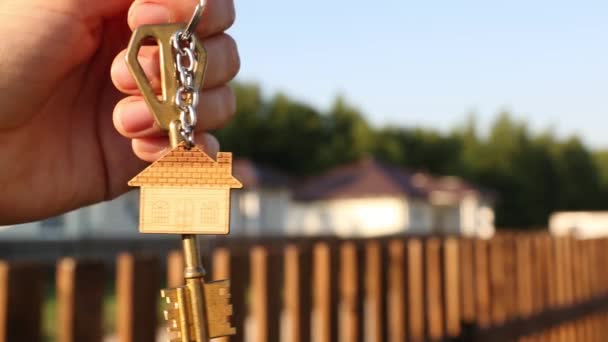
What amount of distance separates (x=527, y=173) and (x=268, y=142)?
17.7 m

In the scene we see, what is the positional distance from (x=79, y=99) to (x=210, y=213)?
59 centimetres

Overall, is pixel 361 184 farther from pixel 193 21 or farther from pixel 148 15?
pixel 193 21

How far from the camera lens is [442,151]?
55.3 m

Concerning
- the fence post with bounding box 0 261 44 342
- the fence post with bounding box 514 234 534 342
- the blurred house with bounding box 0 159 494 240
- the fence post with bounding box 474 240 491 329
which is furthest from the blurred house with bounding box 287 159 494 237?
the fence post with bounding box 0 261 44 342

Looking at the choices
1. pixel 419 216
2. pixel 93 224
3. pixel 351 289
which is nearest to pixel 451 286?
pixel 351 289

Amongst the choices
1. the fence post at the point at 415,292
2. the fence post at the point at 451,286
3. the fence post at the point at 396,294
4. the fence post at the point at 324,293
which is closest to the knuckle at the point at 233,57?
the fence post at the point at 324,293

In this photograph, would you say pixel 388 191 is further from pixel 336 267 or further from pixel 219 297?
pixel 219 297

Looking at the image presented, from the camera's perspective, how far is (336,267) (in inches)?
133

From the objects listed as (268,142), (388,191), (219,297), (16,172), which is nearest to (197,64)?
(219,297)

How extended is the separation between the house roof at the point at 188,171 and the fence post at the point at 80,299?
1.33 metres

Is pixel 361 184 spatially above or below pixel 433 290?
above

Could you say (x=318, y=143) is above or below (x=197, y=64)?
above

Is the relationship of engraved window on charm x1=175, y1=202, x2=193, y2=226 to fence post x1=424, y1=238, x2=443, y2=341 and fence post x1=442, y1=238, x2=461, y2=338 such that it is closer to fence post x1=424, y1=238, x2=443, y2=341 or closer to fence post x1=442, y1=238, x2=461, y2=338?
fence post x1=424, y1=238, x2=443, y2=341

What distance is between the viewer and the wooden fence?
219cm
